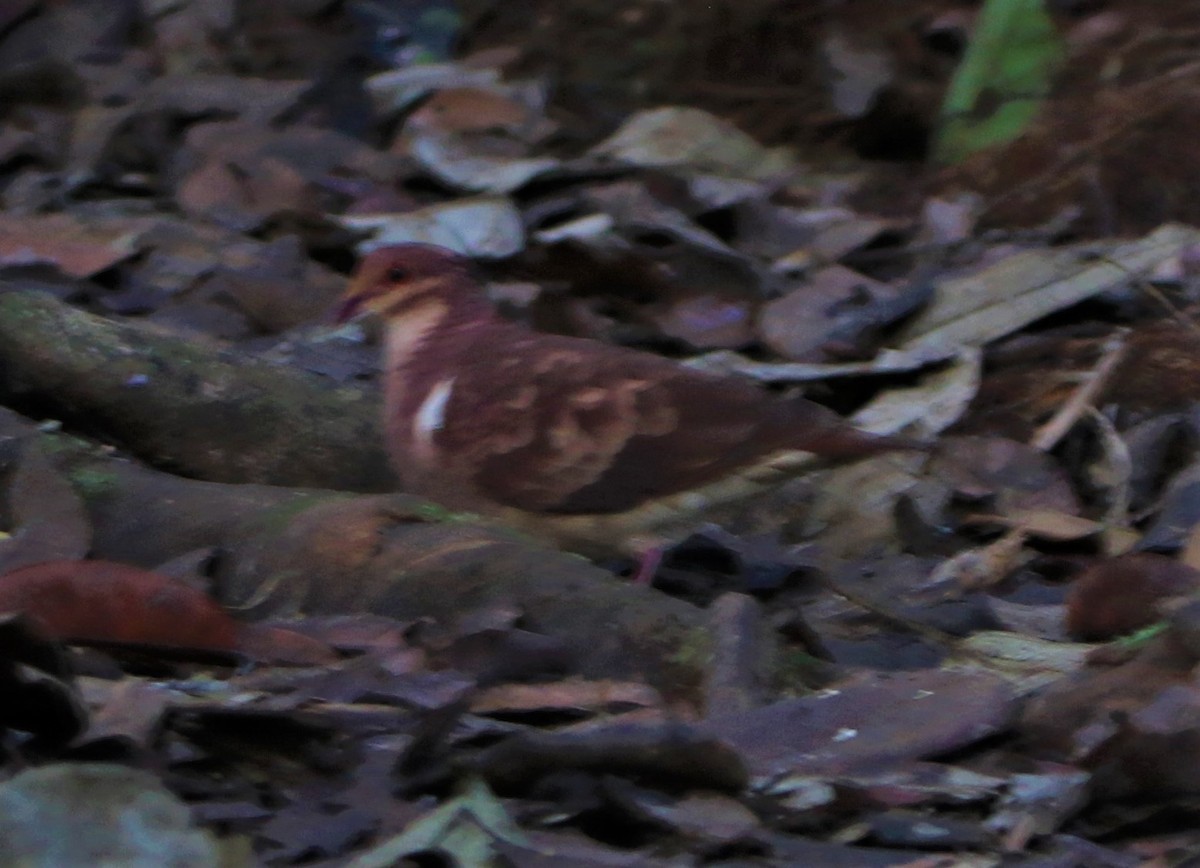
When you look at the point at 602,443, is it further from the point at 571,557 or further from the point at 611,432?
the point at 571,557

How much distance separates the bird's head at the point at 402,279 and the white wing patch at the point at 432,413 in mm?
519

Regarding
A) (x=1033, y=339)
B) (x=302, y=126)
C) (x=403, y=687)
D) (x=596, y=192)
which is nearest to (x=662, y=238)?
(x=596, y=192)

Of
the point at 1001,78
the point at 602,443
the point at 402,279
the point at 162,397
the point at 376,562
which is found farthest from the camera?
the point at 1001,78

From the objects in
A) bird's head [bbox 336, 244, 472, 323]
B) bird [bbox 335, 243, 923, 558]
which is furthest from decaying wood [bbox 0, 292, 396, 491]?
bird's head [bbox 336, 244, 472, 323]

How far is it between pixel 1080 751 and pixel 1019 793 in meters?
0.16

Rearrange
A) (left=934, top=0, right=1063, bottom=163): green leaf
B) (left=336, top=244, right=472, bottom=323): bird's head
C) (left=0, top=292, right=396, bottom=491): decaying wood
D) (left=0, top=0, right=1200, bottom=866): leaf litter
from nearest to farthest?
(left=0, top=0, right=1200, bottom=866): leaf litter, (left=0, top=292, right=396, bottom=491): decaying wood, (left=336, top=244, right=472, bottom=323): bird's head, (left=934, top=0, right=1063, bottom=163): green leaf

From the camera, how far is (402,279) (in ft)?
17.3

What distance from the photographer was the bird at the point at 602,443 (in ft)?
14.7

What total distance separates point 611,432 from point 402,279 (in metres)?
1.05

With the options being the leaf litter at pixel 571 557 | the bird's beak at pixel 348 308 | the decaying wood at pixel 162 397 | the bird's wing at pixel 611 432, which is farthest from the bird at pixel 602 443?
the bird's beak at pixel 348 308

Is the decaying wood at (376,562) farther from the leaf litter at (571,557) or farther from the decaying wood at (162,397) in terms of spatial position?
the decaying wood at (162,397)

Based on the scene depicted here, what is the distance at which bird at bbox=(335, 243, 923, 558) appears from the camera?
4488 millimetres

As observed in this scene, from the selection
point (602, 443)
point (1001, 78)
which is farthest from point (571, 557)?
point (1001, 78)

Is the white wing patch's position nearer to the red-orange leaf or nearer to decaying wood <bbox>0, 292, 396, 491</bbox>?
decaying wood <bbox>0, 292, 396, 491</bbox>
